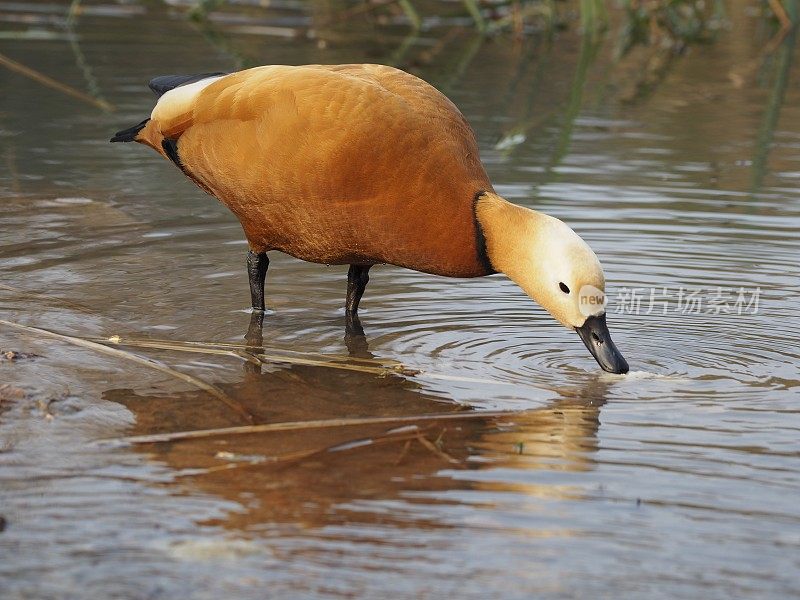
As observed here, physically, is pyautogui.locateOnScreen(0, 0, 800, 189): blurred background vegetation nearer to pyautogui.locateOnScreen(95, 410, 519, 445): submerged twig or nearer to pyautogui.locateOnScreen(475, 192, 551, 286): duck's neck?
pyautogui.locateOnScreen(475, 192, 551, 286): duck's neck

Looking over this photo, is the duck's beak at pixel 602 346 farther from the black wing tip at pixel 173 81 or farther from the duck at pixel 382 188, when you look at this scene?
the black wing tip at pixel 173 81

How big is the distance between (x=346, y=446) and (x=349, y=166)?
1369 mm

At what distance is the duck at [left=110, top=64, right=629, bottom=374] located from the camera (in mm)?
4727

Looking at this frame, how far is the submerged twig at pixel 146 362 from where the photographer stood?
4.40 meters

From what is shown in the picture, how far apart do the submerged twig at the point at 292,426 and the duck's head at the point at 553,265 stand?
498mm

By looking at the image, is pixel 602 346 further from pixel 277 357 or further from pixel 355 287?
pixel 355 287

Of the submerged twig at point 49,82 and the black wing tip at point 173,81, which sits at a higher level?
the black wing tip at point 173,81

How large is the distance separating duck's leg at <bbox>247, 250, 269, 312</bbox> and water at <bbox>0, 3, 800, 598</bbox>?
11 centimetres

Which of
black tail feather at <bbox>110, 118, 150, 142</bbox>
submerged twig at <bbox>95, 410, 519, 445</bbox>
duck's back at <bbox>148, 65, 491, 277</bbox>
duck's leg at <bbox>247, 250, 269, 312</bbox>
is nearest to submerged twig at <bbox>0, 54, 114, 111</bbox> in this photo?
black tail feather at <bbox>110, 118, 150, 142</bbox>

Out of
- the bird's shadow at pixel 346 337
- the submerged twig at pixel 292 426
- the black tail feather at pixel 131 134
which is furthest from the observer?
the black tail feather at pixel 131 134

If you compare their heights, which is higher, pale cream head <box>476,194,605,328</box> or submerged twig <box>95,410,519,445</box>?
pale cream head <box>476,194,605,328</box>

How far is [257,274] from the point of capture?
19.3 feet

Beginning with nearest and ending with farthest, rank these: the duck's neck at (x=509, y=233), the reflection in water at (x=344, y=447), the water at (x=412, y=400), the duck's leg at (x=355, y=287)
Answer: the water at (x=412, y=400)
the reflection in water at (x=344, y=447)
the duck's neck at (x=509, y=233)
the duck's leg at (x=355, y=287)

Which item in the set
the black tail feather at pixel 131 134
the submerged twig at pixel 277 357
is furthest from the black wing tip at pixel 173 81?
the submerged twig at pixel 277 357
